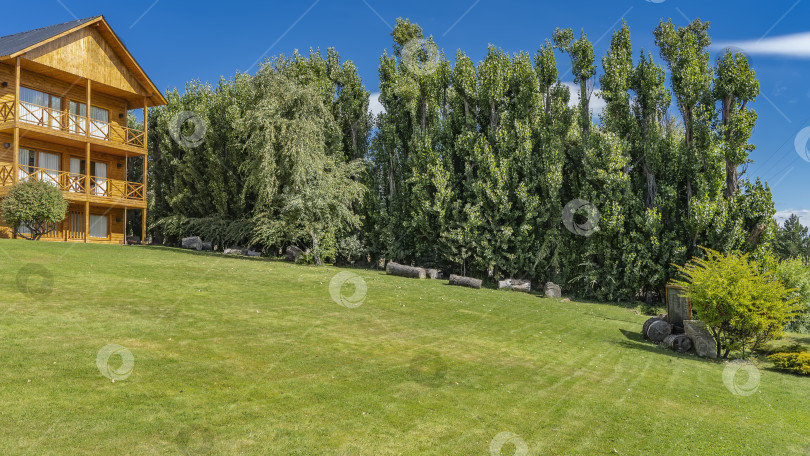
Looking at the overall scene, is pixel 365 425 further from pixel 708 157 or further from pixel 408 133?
pixel 408 133

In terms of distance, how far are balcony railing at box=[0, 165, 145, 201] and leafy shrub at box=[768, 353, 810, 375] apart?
109ft

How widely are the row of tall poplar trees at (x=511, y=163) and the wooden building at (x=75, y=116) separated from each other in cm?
693

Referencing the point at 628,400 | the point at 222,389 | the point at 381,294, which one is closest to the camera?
the point at 222,389

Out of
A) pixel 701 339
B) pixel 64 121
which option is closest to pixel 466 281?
pixel 701 339

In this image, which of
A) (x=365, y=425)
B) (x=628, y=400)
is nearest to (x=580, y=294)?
(x=628, y=400)

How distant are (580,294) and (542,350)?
56.5 ft

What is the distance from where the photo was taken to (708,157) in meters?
24.3

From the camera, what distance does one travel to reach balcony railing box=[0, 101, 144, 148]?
27.4 metres

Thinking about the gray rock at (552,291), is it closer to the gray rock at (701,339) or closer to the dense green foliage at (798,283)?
the dense green foliage at (798,283)

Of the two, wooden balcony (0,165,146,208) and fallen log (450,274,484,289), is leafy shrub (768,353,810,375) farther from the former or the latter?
wooden balcony (0,165,146,208)

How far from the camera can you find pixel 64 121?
30156 millimetres

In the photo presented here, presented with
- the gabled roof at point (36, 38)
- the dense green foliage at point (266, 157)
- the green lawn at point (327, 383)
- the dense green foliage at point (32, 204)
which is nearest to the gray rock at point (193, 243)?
the dense green foliage at point (266, 157)

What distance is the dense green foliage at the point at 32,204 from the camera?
23562 millimetres

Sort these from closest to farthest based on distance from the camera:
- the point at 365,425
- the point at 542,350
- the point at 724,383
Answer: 1. the point at 365,425
2. the point at 724,383
3. the point at 542,350
